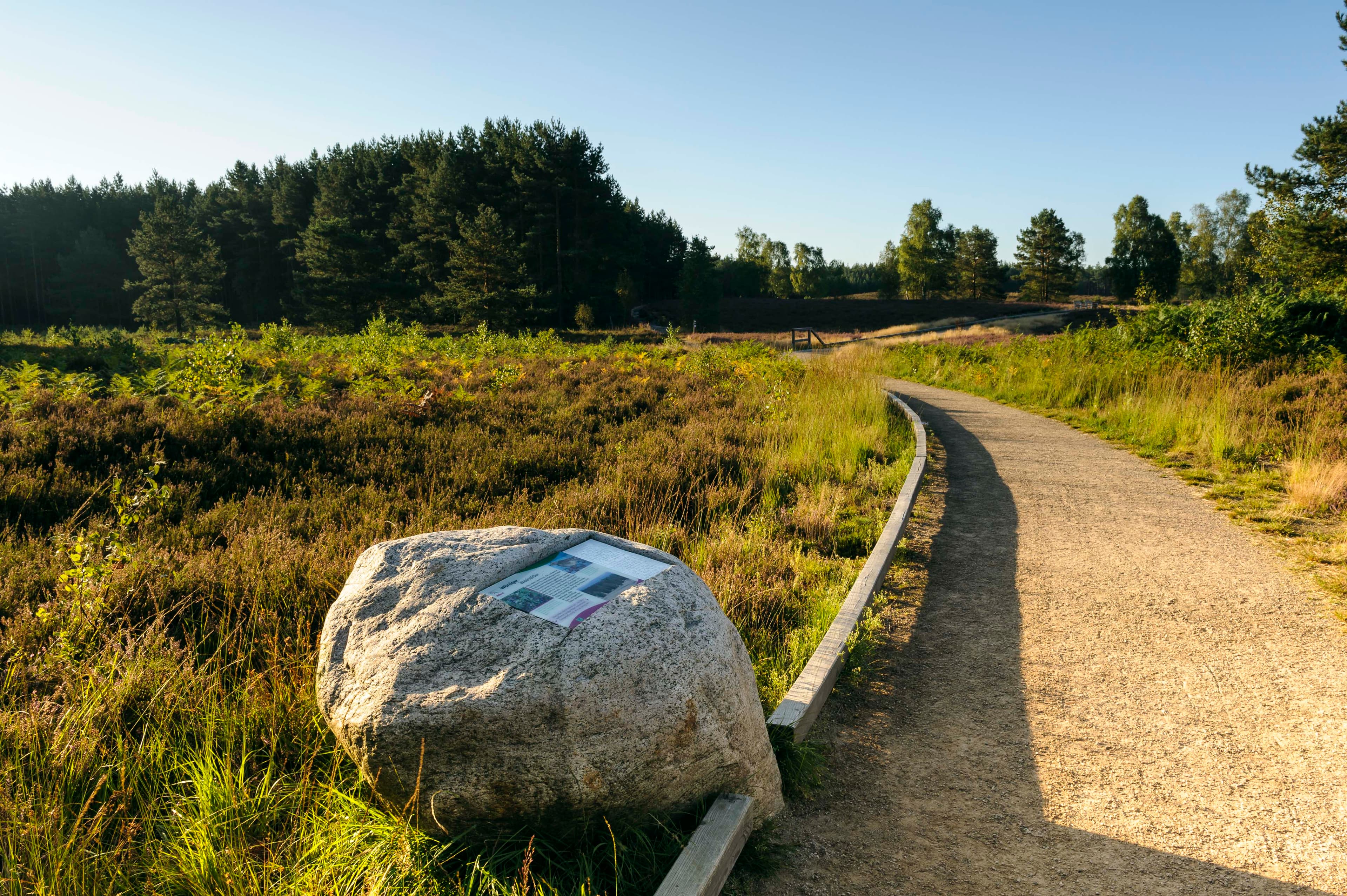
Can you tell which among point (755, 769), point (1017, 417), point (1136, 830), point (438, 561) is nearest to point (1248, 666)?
point (1136, 830)

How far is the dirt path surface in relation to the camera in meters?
2.69

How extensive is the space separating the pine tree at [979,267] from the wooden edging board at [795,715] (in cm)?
8804

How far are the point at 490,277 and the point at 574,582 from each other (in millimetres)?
40274

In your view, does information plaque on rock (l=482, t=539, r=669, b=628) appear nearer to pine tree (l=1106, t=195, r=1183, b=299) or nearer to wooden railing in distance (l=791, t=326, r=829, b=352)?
wooden railing in distance (l=791, t=326, r=829, b=352)

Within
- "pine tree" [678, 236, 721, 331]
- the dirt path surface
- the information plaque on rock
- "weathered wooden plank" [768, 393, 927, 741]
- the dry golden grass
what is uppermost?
"pine tree" [678, 236, 721, 331]

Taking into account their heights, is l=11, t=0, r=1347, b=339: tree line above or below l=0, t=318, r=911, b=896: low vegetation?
above

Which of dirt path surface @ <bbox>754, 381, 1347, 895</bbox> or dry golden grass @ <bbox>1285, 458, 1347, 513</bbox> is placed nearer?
dirt path surface @ <bbox>754, 381, 1347, 895</bbox>

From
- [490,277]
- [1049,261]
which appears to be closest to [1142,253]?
[1049,261]

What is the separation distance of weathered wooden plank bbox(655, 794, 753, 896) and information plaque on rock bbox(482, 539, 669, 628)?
86cm

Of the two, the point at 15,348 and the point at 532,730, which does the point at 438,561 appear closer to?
the point at 532,730

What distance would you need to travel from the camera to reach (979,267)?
85.4 m

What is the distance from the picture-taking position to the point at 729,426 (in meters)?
10.0

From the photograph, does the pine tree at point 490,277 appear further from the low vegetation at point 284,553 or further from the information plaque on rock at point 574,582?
the information plaque on rock at point 574,582

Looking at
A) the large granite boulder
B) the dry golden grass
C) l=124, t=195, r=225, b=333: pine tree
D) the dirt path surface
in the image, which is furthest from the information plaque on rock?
l=124, t=195, r=225, b=333: pine tree
